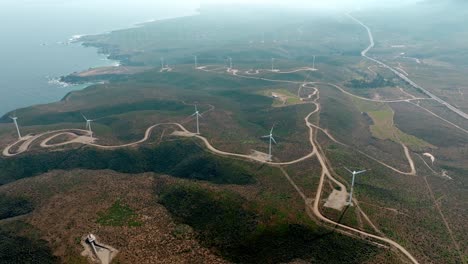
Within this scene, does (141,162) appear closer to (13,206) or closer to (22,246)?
(13,206)

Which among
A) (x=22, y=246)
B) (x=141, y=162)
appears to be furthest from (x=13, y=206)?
(x=141, y=162)

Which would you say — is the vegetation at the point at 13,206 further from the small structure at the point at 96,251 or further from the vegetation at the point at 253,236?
the vegetation at the point at 253,236

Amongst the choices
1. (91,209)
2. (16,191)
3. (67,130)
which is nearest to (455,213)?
(91,209)

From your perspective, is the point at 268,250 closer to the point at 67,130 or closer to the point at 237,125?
the point at 237,125

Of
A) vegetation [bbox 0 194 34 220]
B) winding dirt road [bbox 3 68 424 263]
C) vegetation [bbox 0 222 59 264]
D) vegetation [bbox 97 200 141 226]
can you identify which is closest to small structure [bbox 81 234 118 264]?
vegetation [bbox 0 222 59 264]

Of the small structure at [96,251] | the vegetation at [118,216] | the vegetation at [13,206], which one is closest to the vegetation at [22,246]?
the small structure at [96,251]

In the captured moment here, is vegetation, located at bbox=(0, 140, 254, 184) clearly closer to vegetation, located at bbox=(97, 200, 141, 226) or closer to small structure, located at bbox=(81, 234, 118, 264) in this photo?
vegetation, located at bbox=(97, 200, 141, 226)
